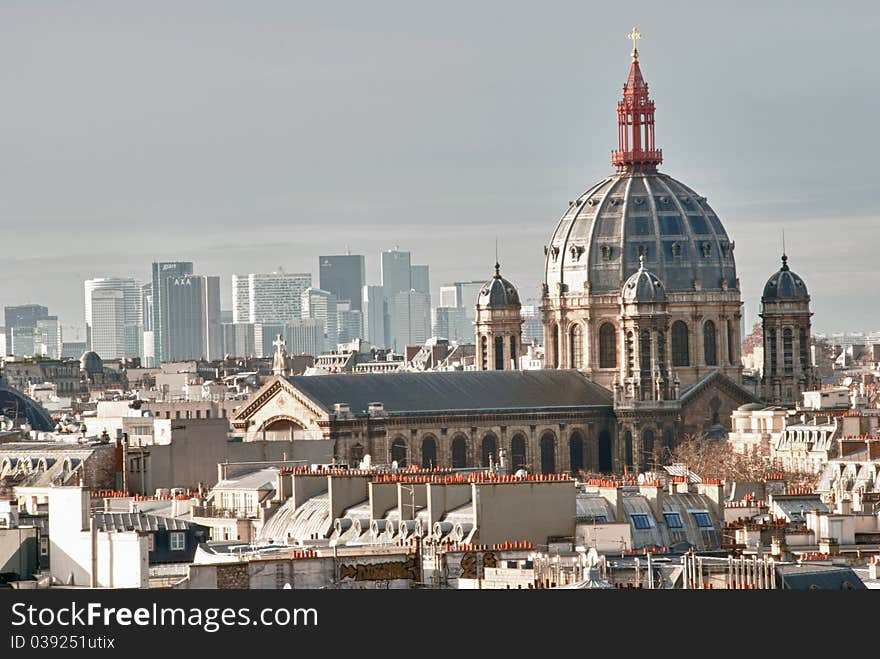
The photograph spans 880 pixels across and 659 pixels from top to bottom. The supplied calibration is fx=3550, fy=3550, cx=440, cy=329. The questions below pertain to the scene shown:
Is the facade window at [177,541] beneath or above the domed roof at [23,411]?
beneath

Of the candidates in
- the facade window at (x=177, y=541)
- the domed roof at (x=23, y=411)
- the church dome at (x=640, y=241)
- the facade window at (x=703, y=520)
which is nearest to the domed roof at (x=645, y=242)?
the church dome at (x=640, y=241)

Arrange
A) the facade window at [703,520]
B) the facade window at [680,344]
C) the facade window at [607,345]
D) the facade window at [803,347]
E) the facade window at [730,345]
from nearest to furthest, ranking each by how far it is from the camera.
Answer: the facade window at [703,520]
the facade window at [607,345]
the facade window at [680,344]
the facade window at [803,347]
the facade window at [730,345]

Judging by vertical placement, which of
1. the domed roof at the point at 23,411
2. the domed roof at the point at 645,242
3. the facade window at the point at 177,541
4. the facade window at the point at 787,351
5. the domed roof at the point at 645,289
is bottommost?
the facade window at the point at 177,541

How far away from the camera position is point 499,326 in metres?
177

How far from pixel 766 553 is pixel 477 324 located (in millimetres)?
112537

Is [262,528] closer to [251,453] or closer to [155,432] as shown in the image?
[251,453]

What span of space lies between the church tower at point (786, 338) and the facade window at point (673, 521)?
310ft

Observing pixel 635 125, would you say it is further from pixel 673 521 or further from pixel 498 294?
pixel 673 521

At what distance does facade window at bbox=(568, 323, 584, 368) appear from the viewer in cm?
17425

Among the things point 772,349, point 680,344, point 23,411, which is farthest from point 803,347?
point 23,411

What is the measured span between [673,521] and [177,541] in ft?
36.2

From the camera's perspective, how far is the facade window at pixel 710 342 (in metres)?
175

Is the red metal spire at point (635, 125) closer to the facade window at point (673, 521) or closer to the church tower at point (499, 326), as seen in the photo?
the church tower at point (499, 326)

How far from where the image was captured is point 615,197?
175 meters
